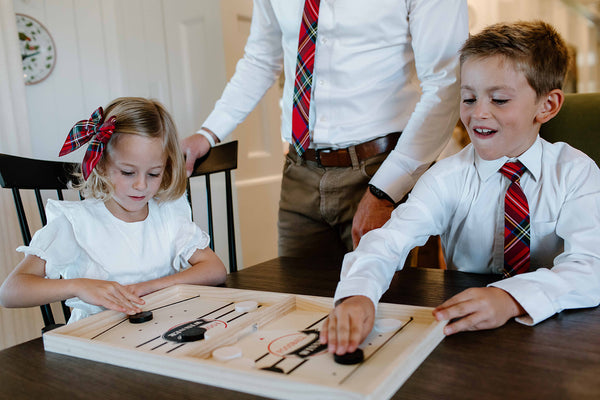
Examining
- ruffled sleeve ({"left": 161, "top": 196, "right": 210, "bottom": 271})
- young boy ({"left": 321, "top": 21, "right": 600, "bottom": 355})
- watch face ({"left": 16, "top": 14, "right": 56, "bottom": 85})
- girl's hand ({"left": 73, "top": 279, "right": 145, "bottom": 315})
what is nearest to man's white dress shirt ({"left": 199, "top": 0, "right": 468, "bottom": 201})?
young boy ({"left": 321, "top": 21, "right": 600, "bottom": 355})

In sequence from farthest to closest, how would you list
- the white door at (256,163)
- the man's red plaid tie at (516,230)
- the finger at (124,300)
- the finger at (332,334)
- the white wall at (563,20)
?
the white wall at (563,20), the white door at (256,163), the man's red plaid tie at (516,230), the finger at (124,300), the finger at (332,334)

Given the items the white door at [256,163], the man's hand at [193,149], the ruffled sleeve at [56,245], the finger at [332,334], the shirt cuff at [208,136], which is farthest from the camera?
the white door at [256,163]

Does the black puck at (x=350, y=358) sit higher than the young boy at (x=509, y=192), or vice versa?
the young boy at (x=509, y=192)

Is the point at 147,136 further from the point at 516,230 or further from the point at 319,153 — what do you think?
the point at 516,230

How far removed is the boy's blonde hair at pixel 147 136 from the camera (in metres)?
1.28

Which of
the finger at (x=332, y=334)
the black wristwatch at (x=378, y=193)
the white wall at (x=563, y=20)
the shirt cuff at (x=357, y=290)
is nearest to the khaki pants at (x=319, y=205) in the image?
the black wristwatch at (x=378, y=193)

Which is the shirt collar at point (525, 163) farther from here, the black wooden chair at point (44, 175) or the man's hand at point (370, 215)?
the black wooden chair at point (44, 175)

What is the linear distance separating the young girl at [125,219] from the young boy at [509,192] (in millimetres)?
439

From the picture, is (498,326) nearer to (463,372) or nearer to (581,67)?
(463,372)

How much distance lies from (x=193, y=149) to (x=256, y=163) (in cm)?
→ 121

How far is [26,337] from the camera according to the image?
219 cm

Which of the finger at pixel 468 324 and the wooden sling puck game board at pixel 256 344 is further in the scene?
the finger at pixel 468 324

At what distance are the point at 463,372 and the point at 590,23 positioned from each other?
5642 mm

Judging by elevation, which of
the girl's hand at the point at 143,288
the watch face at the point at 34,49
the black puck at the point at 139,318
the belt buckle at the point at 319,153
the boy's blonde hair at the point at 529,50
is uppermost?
the watch face at the point at 34,49
